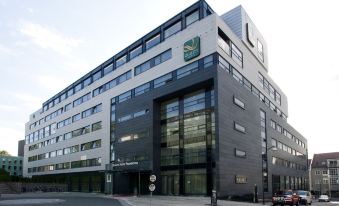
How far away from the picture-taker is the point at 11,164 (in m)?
172

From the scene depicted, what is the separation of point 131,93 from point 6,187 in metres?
31.3

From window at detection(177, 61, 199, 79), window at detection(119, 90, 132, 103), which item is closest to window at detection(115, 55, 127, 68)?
window at detection(119, 90, 132, 103)

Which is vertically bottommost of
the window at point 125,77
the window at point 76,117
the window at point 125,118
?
the window at point 125,118

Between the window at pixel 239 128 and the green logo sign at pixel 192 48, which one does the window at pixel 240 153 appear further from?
the green logo sign at pixel 192 48

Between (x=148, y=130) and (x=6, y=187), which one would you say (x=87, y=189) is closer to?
(x=6, y=187)

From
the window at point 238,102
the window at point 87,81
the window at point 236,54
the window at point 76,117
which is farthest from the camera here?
the window at point 76,117

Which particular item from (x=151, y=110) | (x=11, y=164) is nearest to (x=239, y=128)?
(x=151, y=110)

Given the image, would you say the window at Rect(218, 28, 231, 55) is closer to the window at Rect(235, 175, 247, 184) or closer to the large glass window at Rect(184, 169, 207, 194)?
the large glass window at Rect(184, 169, 207, 194)

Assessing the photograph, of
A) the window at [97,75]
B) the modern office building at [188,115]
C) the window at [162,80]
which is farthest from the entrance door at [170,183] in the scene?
the window at [97,75]

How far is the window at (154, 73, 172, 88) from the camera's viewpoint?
58.2 meters

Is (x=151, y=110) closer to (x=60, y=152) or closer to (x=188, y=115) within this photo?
(x=188, y=115)

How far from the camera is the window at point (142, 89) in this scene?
6320 centimetres

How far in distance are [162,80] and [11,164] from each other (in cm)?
13609

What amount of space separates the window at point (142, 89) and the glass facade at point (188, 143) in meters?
4.86
